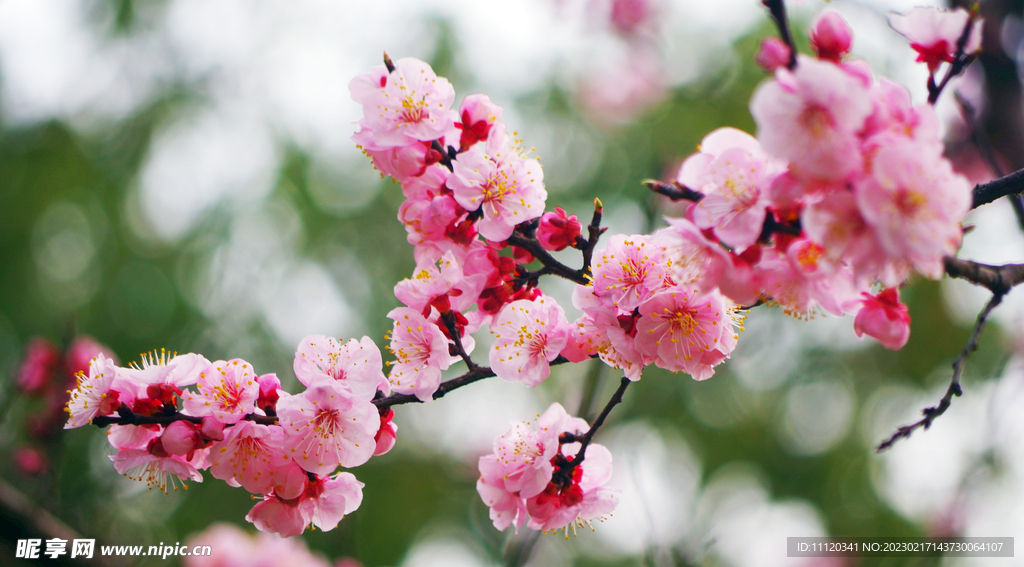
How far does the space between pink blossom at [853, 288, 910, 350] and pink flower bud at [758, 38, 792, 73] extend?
1.89ft

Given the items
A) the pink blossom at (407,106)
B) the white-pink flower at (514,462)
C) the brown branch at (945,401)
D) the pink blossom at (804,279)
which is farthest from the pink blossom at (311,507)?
the brown branch at (945,401)

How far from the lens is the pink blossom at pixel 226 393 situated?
4.41ft

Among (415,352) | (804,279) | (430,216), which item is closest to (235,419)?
(415,352)

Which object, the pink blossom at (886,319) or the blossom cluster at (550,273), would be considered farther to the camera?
the pink blossom at (886,319)

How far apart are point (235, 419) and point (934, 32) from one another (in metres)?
1.73

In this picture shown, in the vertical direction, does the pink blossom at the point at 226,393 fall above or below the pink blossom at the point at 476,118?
below

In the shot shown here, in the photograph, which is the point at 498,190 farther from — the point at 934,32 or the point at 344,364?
the point at 934,32

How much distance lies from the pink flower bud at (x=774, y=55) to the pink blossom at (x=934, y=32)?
0.45 metres

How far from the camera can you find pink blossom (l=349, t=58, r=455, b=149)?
4.89 feet

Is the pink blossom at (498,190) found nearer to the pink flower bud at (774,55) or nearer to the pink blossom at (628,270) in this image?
the pink blossom at (628,270)

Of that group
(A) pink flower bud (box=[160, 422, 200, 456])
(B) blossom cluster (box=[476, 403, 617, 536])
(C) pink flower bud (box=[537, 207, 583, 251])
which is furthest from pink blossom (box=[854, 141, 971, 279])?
(A) pink flower bud (box=[160, 422, 200, 456])

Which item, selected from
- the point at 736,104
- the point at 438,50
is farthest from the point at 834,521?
the point at 438,50

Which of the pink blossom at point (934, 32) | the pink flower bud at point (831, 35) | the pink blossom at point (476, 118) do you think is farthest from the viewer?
the pink blossom at point (476, 118)

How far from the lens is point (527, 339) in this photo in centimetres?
148
